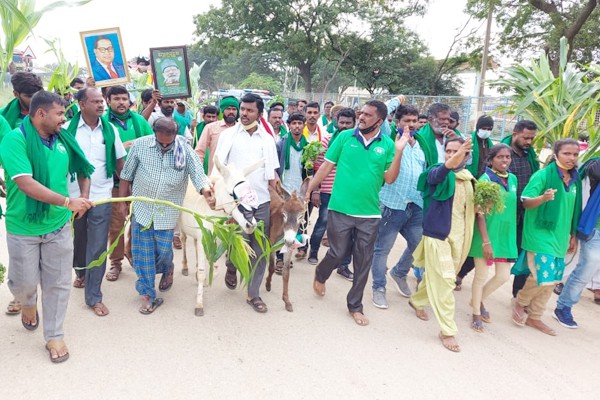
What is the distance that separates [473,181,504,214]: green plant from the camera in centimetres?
366

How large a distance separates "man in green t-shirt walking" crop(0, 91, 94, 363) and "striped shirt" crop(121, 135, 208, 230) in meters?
0.51

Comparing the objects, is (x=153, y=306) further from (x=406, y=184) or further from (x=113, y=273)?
(x=406, y=184)

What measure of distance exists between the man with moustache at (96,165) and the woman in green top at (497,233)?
10.9 feet

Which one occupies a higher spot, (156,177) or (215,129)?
(215,129)

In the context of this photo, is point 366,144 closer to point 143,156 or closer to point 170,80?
point 143,156

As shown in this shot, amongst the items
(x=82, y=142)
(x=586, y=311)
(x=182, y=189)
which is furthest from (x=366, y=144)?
(x=586, y=311)

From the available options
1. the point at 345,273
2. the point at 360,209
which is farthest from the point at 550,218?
the point at 345,273

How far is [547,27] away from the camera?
1984cm

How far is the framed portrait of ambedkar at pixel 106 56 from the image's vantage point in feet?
14.9

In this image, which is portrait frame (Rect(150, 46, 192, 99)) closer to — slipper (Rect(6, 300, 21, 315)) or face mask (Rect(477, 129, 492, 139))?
slipper (Rect(6, 300, 21, 315))

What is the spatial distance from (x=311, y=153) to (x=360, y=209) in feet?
4.88

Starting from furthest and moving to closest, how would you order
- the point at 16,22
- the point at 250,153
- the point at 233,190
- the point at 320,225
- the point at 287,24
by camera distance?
the point at 287,24 → the point at 320,225 → the point at 250,153 → the point at 233,190 → the point at 16,22

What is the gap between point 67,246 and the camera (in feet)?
10.0

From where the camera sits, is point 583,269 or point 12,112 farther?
point 583,269
